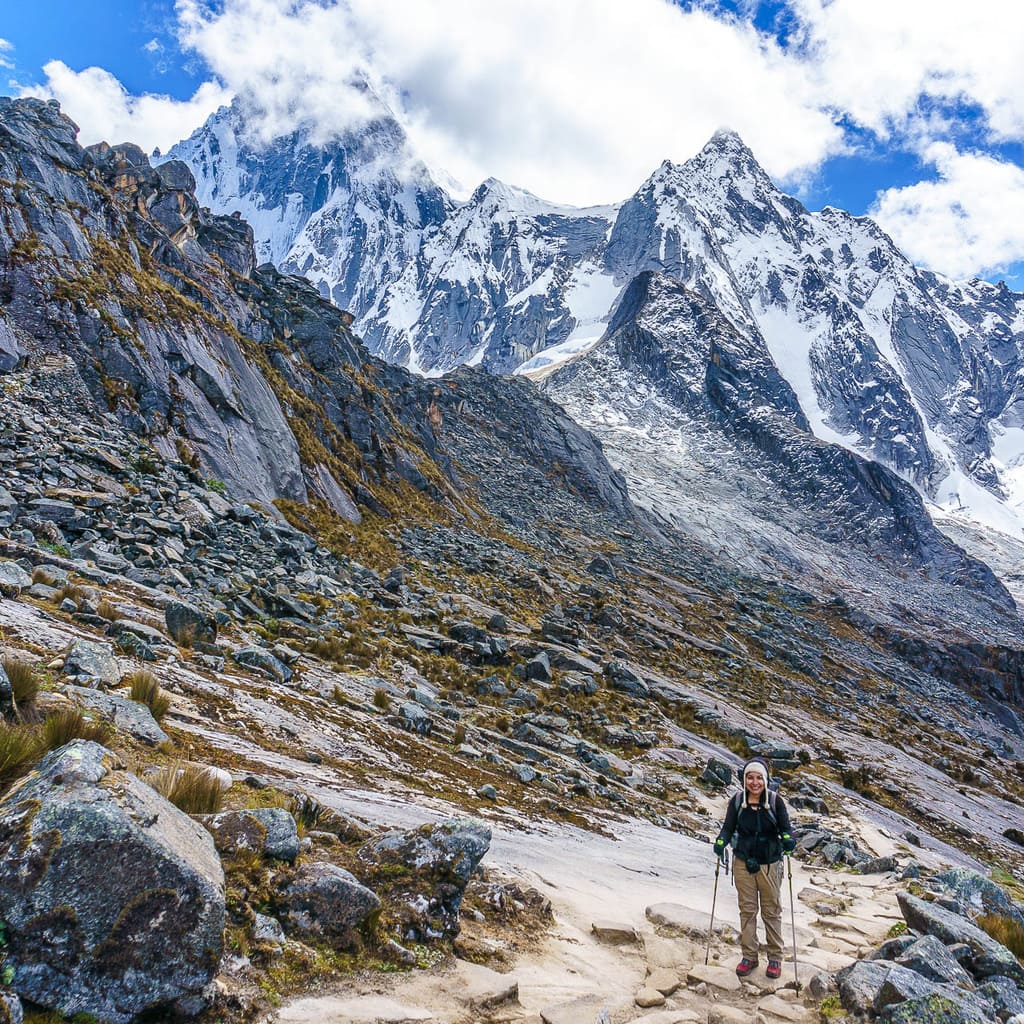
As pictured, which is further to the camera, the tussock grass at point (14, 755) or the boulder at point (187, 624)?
the boulder at point (187, 624)

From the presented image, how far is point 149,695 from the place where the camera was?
7.41 metres

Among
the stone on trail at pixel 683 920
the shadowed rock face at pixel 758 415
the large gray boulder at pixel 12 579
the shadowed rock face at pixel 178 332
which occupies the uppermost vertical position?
Result: the shadowed rock face at pixel 758 415

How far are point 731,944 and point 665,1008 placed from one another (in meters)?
Answer: 2.58

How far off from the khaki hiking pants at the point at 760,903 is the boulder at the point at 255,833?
4.68m

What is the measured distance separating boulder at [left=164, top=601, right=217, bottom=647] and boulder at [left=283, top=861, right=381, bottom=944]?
281 inches

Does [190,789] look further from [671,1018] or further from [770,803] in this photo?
[770,803]

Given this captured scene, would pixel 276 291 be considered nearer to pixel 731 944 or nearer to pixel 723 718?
pixel 723 718

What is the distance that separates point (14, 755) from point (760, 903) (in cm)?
693

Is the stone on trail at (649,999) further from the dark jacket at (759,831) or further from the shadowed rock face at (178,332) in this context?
A: the shadowed rock face at (178,332)

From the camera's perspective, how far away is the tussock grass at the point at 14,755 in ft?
12.9

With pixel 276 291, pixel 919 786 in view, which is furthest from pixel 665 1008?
pixel 276 291

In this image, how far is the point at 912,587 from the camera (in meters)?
109

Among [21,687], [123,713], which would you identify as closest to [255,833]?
[21,687]

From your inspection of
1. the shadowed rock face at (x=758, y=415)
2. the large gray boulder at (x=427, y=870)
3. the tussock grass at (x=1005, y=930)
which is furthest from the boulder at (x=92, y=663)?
the shadowed rock face at (x=758, y=415)
